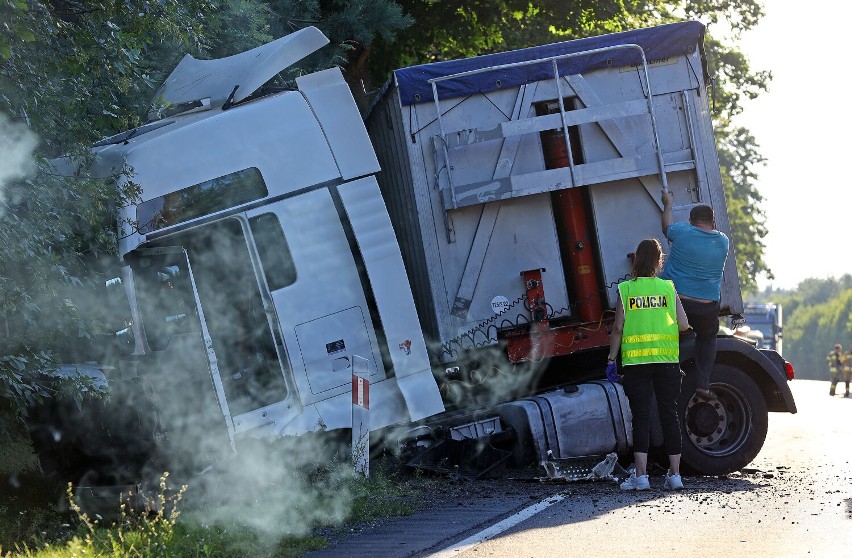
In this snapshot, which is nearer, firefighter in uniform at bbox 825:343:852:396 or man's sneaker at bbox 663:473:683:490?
man's sneaker at bbox 663:473:683:490

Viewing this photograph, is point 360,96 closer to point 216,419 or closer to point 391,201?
point 391,201

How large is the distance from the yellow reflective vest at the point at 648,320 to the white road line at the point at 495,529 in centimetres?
128

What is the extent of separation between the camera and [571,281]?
417 inches

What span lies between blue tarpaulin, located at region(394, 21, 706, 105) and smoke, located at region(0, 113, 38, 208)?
10.2ft

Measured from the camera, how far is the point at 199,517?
25.2 ft

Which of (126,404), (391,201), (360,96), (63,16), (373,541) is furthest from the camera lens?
(360,96)

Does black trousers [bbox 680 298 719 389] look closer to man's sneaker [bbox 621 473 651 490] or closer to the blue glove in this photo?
the blue glove

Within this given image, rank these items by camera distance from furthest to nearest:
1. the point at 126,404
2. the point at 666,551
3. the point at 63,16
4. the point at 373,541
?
the point at 63,16 < the point at 126,404 < the point at 373,541 < the point at 666,551

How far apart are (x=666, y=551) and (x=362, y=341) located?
3.35m

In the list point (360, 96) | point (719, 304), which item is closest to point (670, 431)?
point (719, 304)

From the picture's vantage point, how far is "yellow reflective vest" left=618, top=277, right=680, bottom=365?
31.6ft

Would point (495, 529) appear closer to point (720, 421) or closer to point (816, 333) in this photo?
point (720, 421)

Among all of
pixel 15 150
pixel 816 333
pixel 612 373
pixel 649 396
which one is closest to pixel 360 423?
pixel 612 373

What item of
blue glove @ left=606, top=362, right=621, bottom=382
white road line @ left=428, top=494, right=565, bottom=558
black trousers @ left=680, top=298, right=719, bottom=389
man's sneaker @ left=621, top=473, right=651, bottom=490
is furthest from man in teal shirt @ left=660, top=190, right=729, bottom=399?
white road line @ left=428, top=494, right=565, bottom=558
